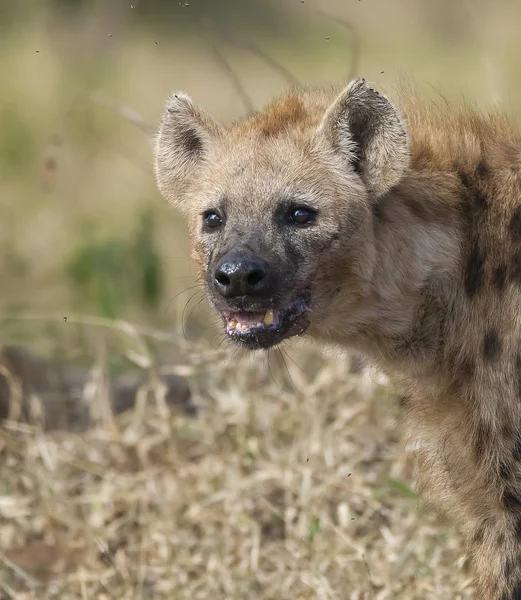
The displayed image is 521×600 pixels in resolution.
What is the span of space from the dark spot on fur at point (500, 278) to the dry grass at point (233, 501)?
107 cm

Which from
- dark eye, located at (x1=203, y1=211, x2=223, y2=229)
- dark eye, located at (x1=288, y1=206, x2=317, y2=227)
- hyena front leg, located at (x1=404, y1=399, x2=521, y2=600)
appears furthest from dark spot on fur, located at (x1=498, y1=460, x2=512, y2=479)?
dark eye, located at (x1=203, y1=211, x2=223, y2=229)

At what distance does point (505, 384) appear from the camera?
302 centimetres

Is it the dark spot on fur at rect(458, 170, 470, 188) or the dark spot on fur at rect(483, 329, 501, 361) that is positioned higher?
the dark spot on fur at rect(458, 170, 470, 188)

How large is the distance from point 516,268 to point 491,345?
0.22 m

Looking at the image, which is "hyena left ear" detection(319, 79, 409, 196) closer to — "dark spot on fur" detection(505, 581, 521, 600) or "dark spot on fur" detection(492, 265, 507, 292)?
"dark spot on fur" detection(492, 265, 507, 292)

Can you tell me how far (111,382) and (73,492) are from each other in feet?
2.53

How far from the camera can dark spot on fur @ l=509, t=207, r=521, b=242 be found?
3061 millimetres

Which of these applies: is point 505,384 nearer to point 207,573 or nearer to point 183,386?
point 207,573

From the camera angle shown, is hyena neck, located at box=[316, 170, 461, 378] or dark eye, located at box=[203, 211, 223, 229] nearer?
hyena neck, located at box=[316, 170, 461, 378]

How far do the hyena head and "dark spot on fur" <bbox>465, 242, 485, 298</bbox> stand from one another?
10.6 inches

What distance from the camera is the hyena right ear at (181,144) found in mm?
3451

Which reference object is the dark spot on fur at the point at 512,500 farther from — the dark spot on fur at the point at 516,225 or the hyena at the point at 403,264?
the dark spot on fur at the point at 516,225

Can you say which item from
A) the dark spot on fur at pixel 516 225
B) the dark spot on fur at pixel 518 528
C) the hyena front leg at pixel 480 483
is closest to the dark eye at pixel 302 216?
the dark spot on fur at pixel 516 225

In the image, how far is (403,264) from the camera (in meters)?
3.12
